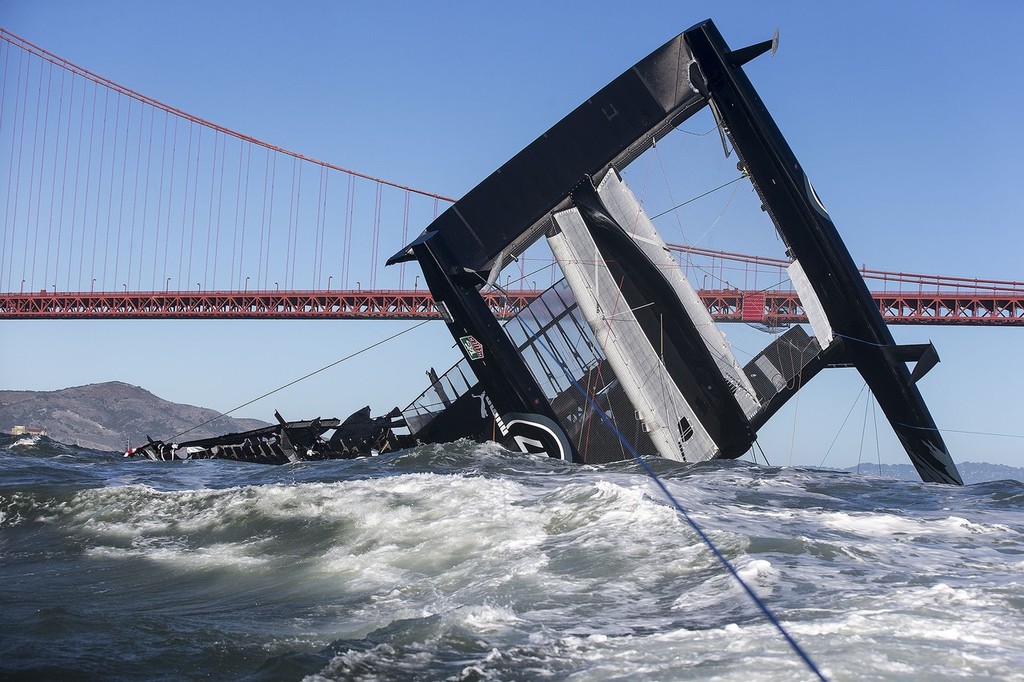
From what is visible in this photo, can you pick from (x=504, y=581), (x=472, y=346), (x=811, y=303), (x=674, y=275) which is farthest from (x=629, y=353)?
(x=504, y=581)

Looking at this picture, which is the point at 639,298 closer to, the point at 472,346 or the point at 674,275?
the point at 674,275

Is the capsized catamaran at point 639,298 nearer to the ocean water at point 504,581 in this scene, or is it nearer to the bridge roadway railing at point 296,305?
the ocean water at point 504,581

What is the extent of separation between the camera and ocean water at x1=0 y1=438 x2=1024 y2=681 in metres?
4.13

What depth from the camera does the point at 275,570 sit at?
21.4 ft

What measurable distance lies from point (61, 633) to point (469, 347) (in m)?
Answer: 8.11

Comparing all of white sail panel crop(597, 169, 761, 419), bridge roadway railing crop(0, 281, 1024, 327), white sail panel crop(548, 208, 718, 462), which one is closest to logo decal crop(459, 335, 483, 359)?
white sail panel crop(548, 208, 718, 462)

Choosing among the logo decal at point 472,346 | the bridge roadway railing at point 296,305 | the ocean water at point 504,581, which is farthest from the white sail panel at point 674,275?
the bridge roadway railing at point 296,305

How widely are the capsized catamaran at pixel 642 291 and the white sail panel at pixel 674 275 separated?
0.09 ft

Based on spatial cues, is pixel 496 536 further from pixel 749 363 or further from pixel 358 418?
pixel 358 418

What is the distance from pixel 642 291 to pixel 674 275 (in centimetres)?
48

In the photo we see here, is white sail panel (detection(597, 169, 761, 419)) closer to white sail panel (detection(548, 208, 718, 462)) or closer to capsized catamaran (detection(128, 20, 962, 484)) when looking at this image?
capsized catamaran (detection(128, 20, 962, 484))

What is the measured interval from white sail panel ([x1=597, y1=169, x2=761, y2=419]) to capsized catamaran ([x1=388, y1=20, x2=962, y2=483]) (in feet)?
0.09

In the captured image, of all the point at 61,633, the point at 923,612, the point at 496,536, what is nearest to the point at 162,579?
the point at 61,633

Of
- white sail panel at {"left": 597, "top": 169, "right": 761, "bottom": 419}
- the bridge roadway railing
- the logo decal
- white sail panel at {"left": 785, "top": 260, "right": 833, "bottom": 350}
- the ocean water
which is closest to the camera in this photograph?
the ocean water
